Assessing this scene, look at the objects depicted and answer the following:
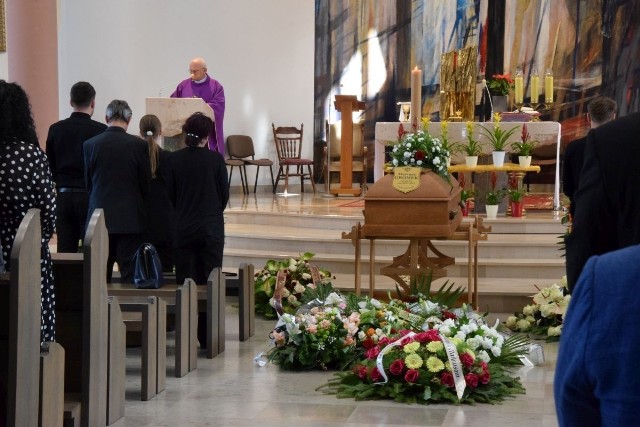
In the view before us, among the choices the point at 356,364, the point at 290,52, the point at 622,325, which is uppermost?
the point at 290,52

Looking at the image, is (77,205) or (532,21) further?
(532,21)

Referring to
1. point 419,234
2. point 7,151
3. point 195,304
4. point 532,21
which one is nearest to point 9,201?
point 7,151

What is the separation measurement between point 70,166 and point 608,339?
6520 millimetres

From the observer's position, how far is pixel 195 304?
6371mm

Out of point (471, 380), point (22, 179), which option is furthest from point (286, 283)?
point (22, 179)

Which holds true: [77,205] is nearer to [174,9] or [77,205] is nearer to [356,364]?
[356,364]

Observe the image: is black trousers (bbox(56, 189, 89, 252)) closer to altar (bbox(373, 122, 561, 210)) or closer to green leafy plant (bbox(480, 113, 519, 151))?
altar (bbox(373, 122, 561, 210))

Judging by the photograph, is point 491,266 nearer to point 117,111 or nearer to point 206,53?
point 117,111

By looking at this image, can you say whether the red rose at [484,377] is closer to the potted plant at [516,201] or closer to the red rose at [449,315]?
A: the red rose at [449,315]

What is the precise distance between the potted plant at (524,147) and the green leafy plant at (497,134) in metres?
0.10

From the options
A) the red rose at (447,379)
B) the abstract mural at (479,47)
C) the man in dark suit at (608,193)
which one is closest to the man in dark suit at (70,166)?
the red rose at (447,379)

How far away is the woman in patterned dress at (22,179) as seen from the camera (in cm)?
429

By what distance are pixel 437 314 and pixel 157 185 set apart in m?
2.13

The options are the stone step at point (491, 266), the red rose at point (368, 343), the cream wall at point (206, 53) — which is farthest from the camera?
the cream wall at point (206, 53)
